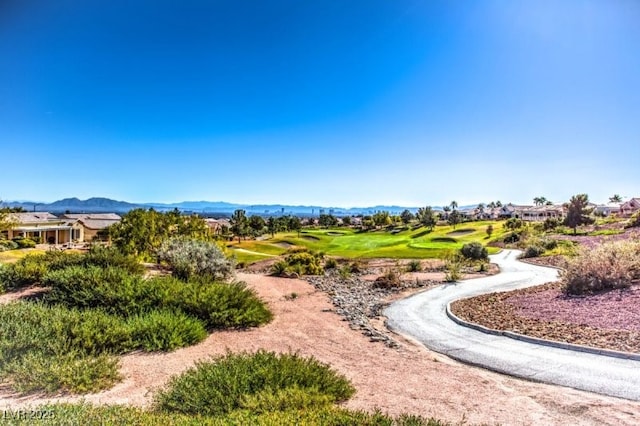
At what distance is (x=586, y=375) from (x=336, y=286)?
12497mm

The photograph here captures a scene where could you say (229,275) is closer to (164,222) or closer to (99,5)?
(164,222)

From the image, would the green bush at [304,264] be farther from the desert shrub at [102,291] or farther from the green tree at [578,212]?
the green tree at [578,212]

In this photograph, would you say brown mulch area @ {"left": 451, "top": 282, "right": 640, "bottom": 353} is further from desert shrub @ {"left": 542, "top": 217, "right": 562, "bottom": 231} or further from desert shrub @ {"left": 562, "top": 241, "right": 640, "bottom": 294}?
desert shrub @ {"left": 542, "top": 217, "right": 562, "bottom": 231}

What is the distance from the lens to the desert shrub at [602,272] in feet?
42.2

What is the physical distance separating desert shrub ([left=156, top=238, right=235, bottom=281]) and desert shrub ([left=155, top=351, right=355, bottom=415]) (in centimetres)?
962

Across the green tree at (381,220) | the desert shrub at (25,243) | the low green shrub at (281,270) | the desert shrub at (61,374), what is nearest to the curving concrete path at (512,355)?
the desert shrub at (61,374)

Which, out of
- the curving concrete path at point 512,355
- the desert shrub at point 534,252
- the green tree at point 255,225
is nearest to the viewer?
the curving concrete path at point 512,355

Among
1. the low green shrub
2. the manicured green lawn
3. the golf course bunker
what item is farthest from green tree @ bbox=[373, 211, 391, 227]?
the low green shrub

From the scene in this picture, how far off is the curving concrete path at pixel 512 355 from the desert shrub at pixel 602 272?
4.25 metres

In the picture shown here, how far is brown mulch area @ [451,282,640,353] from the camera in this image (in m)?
9.28

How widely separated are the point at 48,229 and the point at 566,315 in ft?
192

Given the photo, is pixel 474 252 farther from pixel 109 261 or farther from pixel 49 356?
pixel 49 356

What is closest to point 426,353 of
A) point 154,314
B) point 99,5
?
point 154,314

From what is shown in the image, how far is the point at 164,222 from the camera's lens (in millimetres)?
21797
